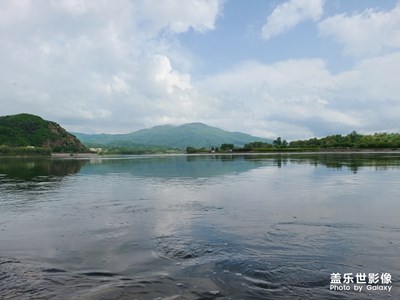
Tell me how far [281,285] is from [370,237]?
7.75 m

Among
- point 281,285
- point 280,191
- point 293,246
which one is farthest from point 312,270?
point 280,191

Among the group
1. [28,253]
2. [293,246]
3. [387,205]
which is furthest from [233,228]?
[387,205]

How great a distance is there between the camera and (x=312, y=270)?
1211 cm

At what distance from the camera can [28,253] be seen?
1466 centimetres

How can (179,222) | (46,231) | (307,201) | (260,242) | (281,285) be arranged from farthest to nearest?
(307,201) → (179,222) → (46,231) → (260,242) → (281,285)

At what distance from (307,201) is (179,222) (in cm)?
1151

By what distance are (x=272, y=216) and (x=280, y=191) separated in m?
12.3

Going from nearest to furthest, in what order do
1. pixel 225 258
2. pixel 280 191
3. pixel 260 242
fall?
pixel 225 258, pixel 260 242, pixel 280 191

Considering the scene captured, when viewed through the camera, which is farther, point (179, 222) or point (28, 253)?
point (179, 222)

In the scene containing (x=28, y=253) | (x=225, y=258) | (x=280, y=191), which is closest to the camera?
(x=225, y=258)

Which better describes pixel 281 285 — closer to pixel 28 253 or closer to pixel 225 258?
pixel 225 258

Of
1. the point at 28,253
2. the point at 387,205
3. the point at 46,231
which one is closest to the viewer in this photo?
the point at 28,253

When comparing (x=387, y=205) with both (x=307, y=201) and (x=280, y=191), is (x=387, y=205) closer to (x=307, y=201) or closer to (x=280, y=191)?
(x=307, y=201)

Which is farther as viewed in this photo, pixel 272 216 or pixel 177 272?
pixel 272 216
